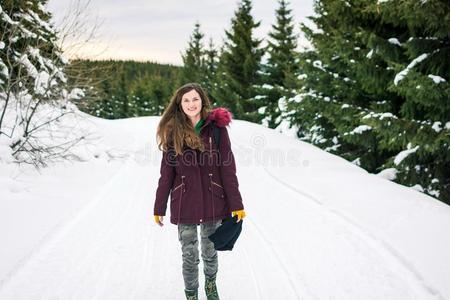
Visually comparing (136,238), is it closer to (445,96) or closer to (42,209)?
(42,209)

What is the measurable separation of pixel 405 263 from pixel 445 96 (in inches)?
168

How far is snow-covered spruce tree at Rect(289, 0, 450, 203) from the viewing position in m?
6.63

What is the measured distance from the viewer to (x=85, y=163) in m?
9.20

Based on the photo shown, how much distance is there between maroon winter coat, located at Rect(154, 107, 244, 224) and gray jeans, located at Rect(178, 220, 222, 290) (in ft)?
0.41

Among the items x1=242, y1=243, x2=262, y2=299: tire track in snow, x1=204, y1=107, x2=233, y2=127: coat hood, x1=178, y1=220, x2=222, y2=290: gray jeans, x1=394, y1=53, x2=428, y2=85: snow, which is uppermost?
x1=394, y1=53, x2=428, y2=85: snow

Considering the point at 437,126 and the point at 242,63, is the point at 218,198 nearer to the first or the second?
the point at 437,126

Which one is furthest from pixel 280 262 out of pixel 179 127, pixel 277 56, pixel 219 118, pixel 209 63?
pixel 209 63

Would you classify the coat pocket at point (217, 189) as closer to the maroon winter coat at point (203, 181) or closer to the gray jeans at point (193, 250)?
the maroon winter coat at point (203, 181)

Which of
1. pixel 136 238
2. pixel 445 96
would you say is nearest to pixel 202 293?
pixel 136 238

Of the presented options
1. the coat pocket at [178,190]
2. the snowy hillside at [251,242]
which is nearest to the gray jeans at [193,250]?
the coat pocket at [178,190]

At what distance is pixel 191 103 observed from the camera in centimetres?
315

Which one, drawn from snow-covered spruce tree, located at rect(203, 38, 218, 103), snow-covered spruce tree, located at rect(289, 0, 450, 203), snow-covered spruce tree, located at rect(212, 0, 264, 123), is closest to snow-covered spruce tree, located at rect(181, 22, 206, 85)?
snow-covered spruce tree, located at rect(203, 38, 218, 103)

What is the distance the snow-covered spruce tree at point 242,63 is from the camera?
28.4 meters

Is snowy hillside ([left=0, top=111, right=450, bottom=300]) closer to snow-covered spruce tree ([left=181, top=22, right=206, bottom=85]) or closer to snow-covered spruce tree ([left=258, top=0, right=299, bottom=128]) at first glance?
snow-covered spruce tree ([left=258, top=0, right=299, bottom=128])
